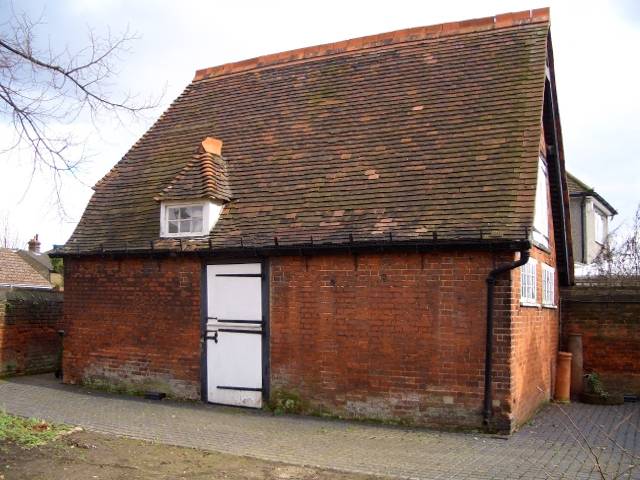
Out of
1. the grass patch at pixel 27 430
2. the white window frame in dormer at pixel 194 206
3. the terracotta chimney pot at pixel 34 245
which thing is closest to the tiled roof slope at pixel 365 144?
the white window frame in dormer at pixel 194 206

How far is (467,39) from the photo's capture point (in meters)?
13.5

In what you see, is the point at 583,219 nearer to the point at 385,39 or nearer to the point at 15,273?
the point at 385,39

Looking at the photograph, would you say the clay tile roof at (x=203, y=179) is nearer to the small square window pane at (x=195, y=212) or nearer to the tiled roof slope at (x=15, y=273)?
the small square window pane at (x=195, y=212)

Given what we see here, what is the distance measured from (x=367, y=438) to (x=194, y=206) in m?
5.45

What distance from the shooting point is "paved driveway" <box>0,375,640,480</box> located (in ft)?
24.9

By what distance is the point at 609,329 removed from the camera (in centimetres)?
1354

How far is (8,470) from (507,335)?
22.0ft

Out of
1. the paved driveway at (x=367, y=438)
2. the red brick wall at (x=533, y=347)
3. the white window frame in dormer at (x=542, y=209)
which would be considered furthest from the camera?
the white window frame in dormer at (x=542, y=209)

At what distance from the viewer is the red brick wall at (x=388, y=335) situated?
A: 31.4ft

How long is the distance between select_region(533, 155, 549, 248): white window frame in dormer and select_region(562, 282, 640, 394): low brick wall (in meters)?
1.93

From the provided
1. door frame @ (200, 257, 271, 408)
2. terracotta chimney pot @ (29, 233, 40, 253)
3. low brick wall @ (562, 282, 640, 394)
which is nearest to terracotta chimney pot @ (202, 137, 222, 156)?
door frame @ (200, 257, 271, 408)

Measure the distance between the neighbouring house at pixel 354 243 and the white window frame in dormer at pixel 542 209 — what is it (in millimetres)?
53

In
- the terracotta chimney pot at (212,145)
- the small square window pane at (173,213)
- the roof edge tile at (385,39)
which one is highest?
the roof edge tile at (385,39)

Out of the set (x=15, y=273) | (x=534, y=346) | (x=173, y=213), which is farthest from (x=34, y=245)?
(x=534, y=346)
